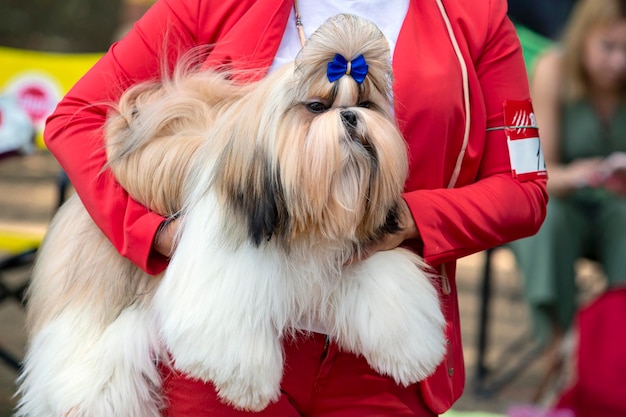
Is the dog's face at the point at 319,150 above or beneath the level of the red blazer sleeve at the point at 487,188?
above

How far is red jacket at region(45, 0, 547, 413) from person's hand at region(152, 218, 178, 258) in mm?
18

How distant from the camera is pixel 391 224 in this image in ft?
6.34

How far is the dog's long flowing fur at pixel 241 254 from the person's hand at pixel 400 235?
17 mm

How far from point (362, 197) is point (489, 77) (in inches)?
22.0

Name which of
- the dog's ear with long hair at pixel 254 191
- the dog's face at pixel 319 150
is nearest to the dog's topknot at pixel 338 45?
the dog's face at pixel 319 150

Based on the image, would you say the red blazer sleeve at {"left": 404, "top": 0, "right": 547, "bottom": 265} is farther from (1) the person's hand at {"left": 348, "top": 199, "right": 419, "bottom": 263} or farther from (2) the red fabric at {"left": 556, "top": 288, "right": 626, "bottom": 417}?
(2) the red fabric at {"left": 556, "top": 288, "right": 626, "bottom": 417}

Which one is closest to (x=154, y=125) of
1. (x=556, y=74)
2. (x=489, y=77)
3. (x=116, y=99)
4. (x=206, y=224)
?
(x=116, y=99)

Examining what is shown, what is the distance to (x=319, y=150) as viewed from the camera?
171 centimetres

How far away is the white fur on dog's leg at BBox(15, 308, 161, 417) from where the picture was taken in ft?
6.69

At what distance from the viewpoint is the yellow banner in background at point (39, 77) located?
5.26 meters

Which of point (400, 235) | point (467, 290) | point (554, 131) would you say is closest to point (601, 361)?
point (400, 235)

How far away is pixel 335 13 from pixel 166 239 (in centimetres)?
61

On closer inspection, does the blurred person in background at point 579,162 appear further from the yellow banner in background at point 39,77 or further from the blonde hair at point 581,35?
the yellow banner in background at point 39,77

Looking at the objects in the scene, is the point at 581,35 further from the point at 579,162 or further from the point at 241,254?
the point at 241,254
